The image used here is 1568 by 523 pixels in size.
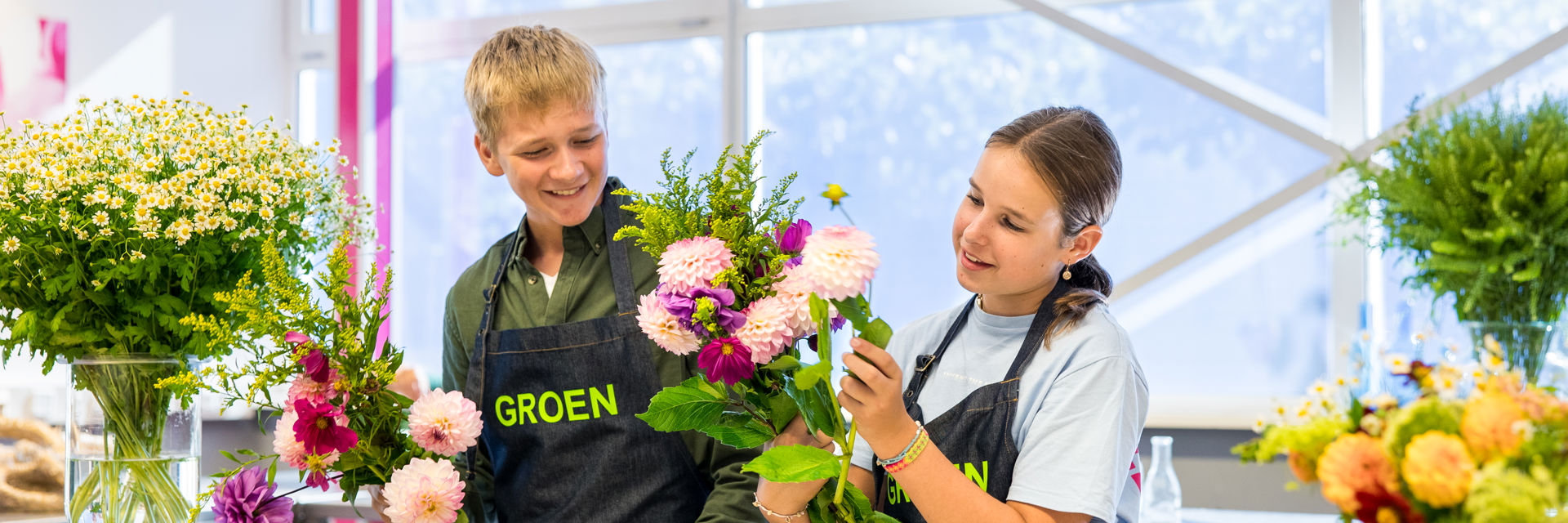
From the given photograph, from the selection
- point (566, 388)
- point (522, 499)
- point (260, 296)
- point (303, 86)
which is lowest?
point (522, 499)

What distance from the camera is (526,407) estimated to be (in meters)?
1.53

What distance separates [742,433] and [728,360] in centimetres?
14

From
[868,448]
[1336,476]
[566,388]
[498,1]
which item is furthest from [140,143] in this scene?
[498,1]

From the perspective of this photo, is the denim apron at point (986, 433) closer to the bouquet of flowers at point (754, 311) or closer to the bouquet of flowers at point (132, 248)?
the bouquet of flowers at point (754, 311)

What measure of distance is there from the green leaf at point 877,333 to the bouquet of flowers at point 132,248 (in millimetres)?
932

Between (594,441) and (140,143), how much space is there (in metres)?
0.77

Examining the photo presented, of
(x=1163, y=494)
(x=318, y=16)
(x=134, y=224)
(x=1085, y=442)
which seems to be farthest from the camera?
(x=318, y=16)

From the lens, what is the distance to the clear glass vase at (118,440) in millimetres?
1570

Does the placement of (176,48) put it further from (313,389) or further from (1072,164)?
(1072,164)

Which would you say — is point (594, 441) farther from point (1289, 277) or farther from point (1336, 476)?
point (1289, 277)

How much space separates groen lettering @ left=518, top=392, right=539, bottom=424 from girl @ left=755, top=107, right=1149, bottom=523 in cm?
43

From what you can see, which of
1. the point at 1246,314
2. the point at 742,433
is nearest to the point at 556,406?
the point at 742,433

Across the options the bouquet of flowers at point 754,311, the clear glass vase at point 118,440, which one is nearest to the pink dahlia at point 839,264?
the bouquet of flowers at point 754,311

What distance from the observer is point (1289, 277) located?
11.5 feet
